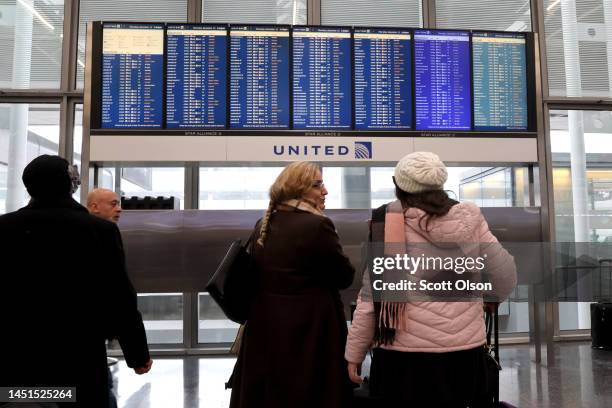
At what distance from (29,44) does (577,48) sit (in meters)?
6.82

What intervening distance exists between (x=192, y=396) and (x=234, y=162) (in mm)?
2056

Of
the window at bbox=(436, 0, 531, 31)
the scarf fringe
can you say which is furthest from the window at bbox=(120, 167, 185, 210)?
the scarf fringe

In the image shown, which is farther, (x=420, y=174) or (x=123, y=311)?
(x=123, y=311)

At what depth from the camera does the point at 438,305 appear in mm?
1646

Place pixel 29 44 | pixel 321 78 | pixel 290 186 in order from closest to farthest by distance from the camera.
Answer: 1. pixel 290 186
2. pixel 321 78
3. pixel 29 44

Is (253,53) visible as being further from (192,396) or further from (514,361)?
(514,361)

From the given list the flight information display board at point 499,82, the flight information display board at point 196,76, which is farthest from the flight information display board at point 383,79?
the flight information display board at point 196,76

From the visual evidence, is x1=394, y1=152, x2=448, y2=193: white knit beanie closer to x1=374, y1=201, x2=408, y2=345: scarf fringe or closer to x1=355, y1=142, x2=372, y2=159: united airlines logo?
x1=374, y1=201, x2=408, y2=345: scarf fringe

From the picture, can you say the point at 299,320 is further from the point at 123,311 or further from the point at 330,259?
the point at 123,311

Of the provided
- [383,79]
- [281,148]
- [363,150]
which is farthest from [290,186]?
[383,79]

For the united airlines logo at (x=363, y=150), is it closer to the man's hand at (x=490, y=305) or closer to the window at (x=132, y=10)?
the man's hand at (x=490, y=305)

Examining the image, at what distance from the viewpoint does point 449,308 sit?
64.8 inches

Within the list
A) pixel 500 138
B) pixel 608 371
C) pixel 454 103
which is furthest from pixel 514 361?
pixel 454 103

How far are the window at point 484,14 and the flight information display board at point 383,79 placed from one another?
182 cm
